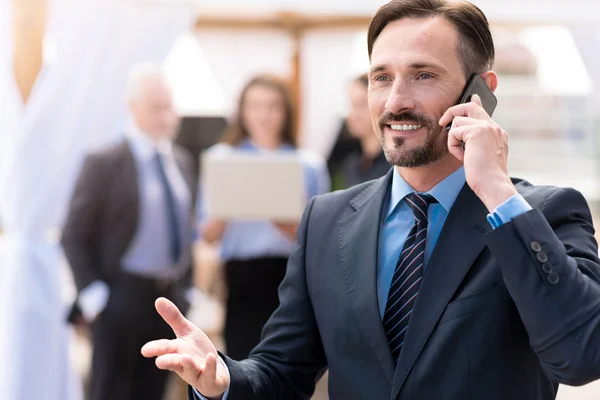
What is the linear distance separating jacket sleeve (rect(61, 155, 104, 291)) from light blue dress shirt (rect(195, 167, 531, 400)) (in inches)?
89.8

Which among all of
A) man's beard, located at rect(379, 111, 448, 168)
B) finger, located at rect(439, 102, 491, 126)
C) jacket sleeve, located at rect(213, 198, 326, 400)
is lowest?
jacket sleeve, located at rect(213, 198, 326, 400)

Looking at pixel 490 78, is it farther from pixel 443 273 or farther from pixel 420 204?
pixel 443 273

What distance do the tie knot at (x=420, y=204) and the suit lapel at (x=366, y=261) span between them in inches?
3.2

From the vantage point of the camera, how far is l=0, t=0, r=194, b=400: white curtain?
4.03 meters

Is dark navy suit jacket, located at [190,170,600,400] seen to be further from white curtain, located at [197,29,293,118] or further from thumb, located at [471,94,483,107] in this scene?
white curtain, located at [197,29,293,118]

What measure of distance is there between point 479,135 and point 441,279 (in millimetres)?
272

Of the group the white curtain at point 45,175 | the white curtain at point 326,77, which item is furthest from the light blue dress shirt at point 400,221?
the white curtain at point 326,77

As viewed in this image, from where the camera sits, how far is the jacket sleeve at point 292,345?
5.46ft

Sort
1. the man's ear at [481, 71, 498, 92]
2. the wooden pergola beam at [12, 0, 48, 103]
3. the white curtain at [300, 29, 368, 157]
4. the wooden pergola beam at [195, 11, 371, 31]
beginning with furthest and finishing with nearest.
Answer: the white curtain at [300, 29, 368, 157]
the wooden pergola beam at [195, 11, 371, 31]
the wooden pergola beam at [12, 0, 48, 103]
the man's ear at [481, 71, 498, 92]

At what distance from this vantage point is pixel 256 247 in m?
3.92

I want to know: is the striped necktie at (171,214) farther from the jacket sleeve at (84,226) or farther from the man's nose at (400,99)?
the man's nose at (400,99)

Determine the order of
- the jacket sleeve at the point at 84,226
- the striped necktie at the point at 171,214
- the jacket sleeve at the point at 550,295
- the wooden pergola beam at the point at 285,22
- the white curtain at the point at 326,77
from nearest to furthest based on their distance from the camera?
the jacket sleeve at the point at 550,295, the jacket sleeve at the point at 84,226, the striped necktie at the point at 171,214, the wooden pergola beam at the point at 285,22, the white curtain at the point at 326,77

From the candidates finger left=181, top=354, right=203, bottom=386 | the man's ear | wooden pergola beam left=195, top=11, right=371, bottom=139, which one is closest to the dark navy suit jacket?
finger left=181, top=354, right=203, bottom=386

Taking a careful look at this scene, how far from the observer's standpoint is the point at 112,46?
455 centimetres
